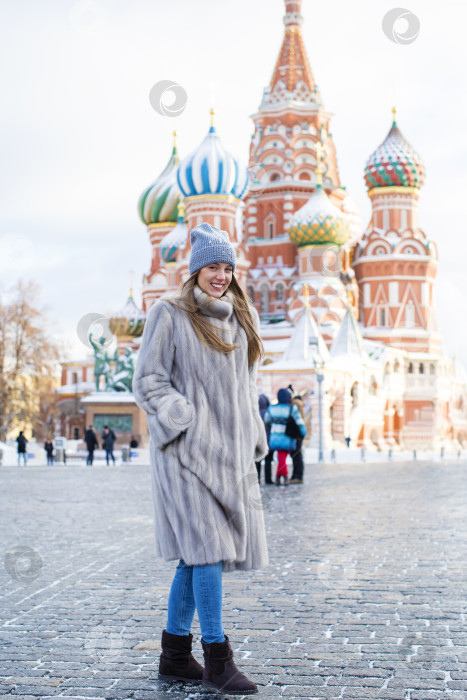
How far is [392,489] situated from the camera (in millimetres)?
13578

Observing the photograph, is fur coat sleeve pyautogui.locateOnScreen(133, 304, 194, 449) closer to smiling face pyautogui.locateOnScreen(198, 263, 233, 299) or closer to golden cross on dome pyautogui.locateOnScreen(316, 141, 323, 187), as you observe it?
smiling face pyautogui.locateOnScreen(198, 263, 233, 299)

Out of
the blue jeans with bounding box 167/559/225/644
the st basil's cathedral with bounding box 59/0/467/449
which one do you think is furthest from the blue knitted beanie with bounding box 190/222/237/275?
the st basil's cathedral with bounding box 59/0/467/449

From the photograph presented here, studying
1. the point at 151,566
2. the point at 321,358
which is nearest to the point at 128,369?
the point at 321,358

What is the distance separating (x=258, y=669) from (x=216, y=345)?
4.09 feet

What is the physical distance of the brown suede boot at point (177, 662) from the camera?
11.4ft

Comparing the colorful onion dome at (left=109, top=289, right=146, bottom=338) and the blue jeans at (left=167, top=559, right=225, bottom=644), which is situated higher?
the colorful onion dome at (left=109, top=289, right=146, bottom=338)

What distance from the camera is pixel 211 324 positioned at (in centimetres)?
363

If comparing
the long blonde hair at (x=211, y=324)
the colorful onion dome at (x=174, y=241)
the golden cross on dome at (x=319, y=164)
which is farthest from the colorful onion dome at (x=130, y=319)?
the long blonde hair at (x=211, y=324)

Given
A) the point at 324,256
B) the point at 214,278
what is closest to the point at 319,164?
the point at 324,256

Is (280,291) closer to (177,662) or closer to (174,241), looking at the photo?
(174,241)

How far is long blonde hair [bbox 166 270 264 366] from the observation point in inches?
141

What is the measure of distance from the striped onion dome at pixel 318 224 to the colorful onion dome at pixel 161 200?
35.0 ft

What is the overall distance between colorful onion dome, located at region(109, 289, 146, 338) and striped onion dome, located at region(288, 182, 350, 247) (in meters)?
11.0

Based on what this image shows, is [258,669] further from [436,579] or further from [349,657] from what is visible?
[436,579]
